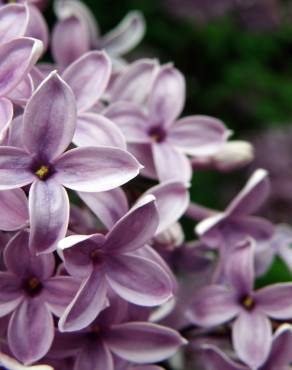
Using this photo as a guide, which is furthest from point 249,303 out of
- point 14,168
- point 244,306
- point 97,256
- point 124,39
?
point 124,39

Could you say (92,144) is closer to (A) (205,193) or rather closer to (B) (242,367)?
(B) (242,367)

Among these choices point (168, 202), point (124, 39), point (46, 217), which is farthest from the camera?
point (124, 39)

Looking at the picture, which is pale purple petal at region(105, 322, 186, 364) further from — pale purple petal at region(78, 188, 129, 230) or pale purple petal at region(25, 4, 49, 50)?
pale purple petal at region(25, 4, 49, 50)

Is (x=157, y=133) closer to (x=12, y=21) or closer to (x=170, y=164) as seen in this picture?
(x=170, y=164)

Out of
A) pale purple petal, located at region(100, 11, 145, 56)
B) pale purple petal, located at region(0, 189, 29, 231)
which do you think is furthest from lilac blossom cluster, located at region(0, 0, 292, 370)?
pale purple petal, located at region(100, 11, 145, 56)

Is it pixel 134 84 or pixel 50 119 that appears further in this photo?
pixel 134 84

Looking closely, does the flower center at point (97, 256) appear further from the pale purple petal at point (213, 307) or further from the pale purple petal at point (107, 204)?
the pale purple petal at point (213, 307)

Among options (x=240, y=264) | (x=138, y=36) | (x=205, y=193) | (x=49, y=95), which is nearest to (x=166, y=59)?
(x=205, y=193)
